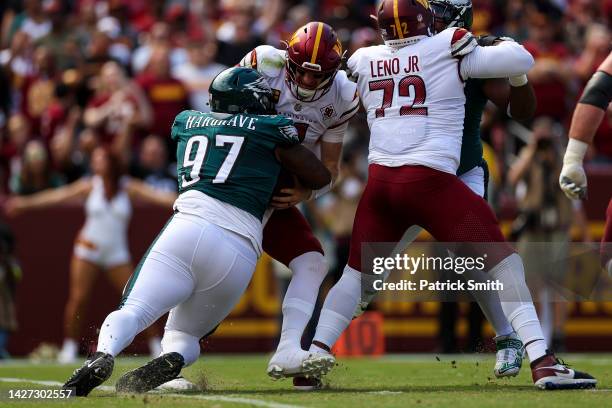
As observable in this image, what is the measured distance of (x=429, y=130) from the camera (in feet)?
22.4

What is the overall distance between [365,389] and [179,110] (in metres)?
7.12

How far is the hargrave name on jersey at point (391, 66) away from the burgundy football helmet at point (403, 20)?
107mm

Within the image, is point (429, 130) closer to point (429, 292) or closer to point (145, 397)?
point (145, 397)

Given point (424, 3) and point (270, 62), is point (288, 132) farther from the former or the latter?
point (424, 3)

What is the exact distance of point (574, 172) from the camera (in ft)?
21.7

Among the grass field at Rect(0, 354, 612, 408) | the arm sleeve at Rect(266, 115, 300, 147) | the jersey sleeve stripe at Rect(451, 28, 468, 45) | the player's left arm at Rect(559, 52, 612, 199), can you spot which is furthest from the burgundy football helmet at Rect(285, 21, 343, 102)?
the grass field at Rect(0, 354, 612, 408)

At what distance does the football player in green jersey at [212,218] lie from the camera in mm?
6523

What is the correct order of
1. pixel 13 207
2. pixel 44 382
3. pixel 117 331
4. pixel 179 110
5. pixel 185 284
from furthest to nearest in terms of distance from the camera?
1. pixel 179 110
2. pixel 13 207
3. pixel 44 382
4. pixel 185 284
5. pixel 117 331

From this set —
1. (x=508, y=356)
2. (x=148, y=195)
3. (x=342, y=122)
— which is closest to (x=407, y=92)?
(x=342, y=122)

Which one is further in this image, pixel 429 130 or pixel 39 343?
pixel 39 343

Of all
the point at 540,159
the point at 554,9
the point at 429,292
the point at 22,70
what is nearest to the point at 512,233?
the point at 540,159

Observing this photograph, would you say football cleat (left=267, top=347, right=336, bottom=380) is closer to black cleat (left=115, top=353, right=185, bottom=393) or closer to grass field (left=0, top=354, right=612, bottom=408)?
grass field (left=0, top=354, right=612, bottom=408)

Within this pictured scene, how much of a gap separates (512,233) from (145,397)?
6.63 m

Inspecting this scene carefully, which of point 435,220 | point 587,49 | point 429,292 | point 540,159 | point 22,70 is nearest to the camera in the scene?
point 435,220
